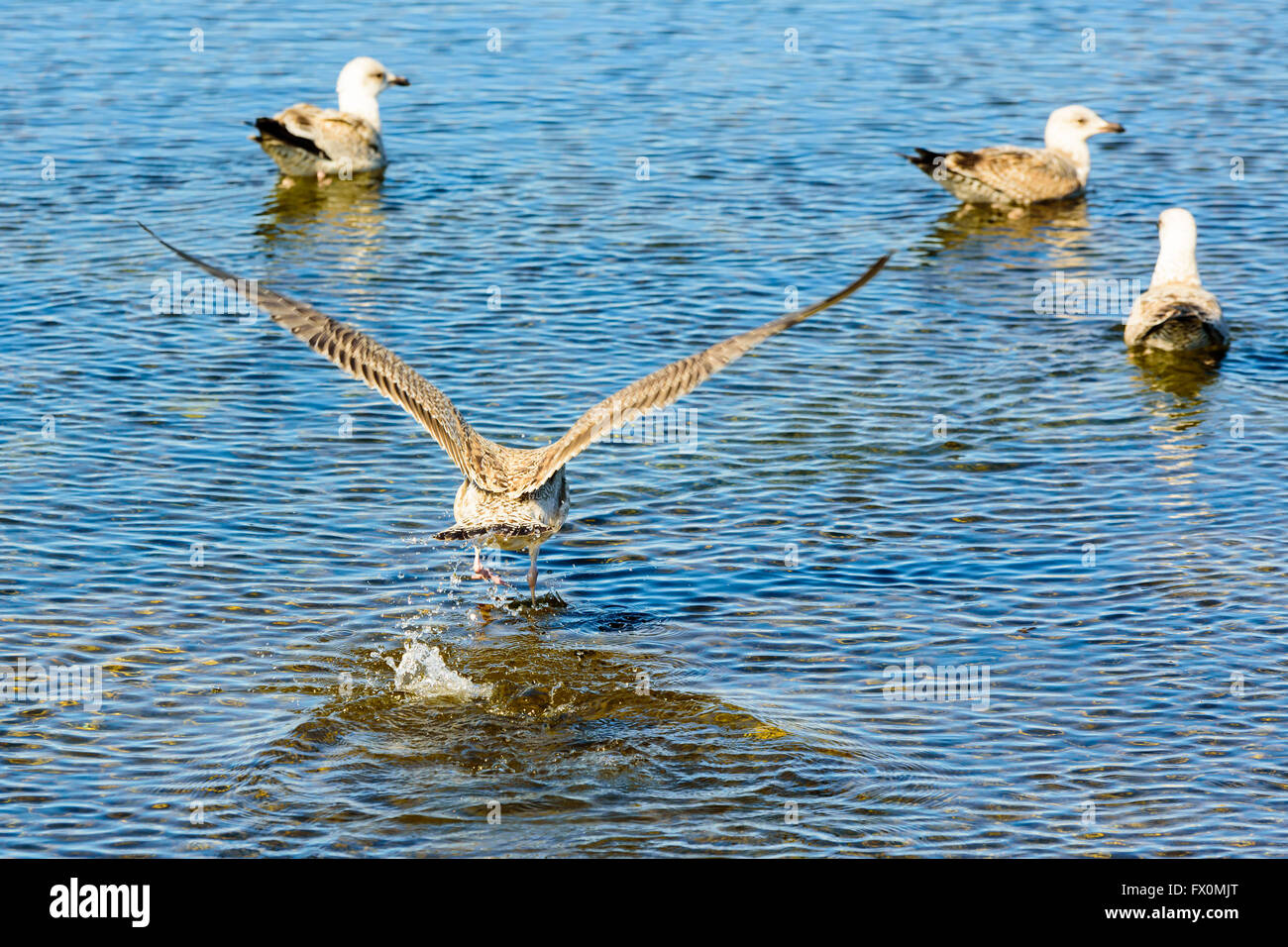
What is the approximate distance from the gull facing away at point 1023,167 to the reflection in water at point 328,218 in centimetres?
548

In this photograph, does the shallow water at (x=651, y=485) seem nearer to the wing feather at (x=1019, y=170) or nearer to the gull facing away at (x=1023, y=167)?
the gull facing away at (x=1023, y=167)

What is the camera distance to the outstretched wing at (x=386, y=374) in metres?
8.50

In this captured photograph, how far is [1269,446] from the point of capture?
11.0m

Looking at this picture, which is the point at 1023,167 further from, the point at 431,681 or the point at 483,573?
the point at 431,681

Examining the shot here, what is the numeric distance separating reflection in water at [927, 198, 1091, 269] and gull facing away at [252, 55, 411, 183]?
6.00 m

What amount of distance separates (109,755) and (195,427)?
4.21 meters

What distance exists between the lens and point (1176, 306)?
12.4 metres

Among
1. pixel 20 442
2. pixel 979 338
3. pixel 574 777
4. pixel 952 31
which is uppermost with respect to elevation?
pixel 952 31

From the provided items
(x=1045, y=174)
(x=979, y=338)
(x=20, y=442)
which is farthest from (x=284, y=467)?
(x=1045, y=174)

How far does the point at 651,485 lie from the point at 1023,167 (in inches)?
284

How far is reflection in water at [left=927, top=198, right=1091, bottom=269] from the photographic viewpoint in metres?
15.3

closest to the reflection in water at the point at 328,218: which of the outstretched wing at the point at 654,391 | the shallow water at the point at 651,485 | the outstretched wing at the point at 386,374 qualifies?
the shallow water at the point at 651,485

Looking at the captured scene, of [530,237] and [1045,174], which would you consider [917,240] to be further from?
[530,237]

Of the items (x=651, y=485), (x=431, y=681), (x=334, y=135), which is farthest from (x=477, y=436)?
(x=334, y=135)
